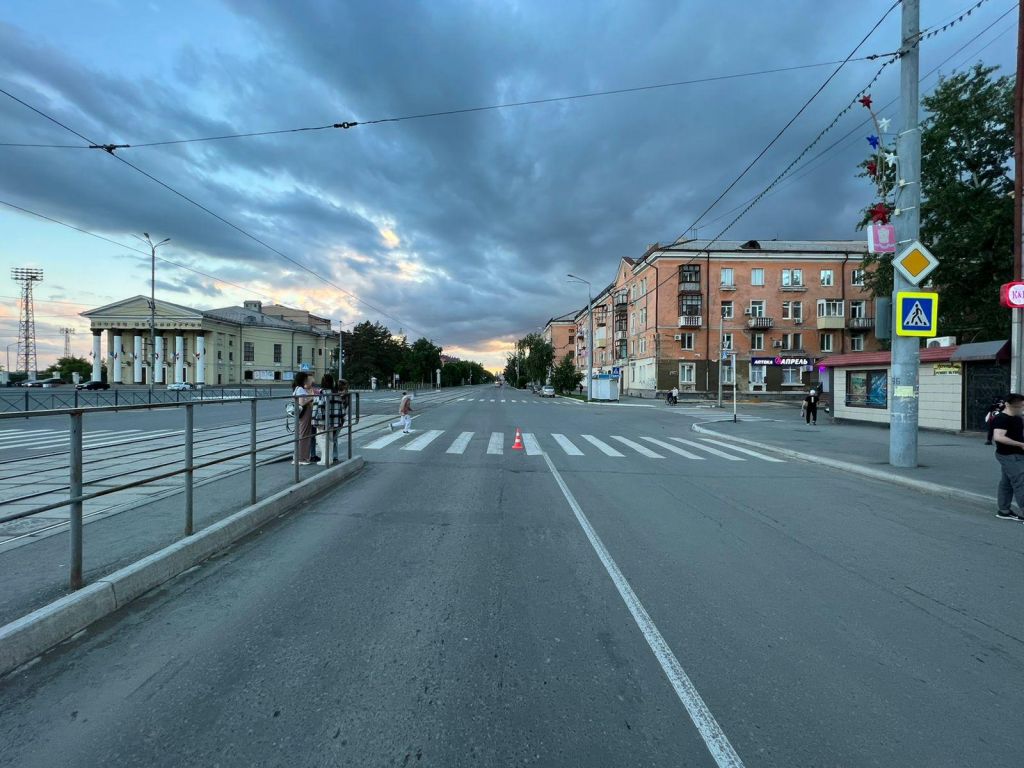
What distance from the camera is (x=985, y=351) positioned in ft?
55.6

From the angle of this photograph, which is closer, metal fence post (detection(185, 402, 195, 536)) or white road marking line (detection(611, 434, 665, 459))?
metal fence post (detection(185, 402, 195, 536))

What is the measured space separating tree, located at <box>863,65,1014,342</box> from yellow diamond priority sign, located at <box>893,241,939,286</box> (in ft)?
67.6

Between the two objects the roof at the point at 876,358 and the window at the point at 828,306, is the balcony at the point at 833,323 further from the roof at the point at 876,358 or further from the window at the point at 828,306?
the roof at the point at 876,358

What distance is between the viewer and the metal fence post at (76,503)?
12.8ft

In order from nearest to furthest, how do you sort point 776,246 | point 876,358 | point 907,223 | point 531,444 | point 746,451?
point 907,223 → point 746,451 → point 531,444 → point 876,358 → point 776,246

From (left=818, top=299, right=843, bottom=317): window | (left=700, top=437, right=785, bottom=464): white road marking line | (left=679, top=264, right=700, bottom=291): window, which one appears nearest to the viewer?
(left=700, top=437, right=785, bottom=464): white road marking line

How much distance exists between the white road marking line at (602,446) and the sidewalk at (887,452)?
4.59 metres

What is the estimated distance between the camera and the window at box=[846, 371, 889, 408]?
70.7 ft

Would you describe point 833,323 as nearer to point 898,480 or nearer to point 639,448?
point 639,448

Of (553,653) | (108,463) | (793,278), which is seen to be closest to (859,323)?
(793,278)

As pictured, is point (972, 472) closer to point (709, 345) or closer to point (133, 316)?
point (709, 345)

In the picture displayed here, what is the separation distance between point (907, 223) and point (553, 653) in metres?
12.1

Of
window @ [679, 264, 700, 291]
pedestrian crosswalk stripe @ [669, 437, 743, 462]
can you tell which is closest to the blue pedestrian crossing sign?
pedestrian crosswalk stripe @ [669, 437, 743, 462]

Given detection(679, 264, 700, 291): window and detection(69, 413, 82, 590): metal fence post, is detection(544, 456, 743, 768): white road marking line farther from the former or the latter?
detection(679, 264, 700, 291): window
